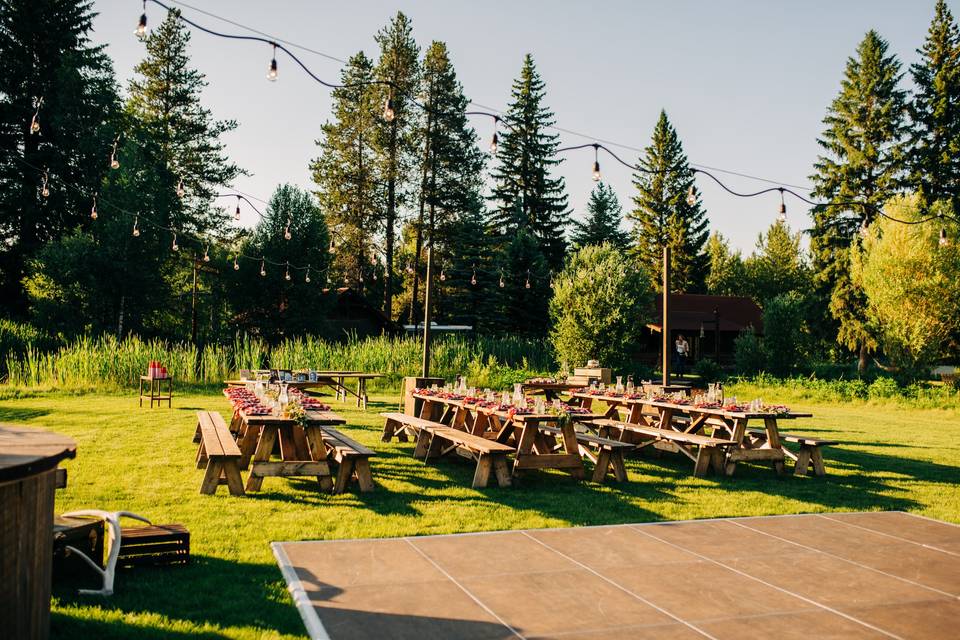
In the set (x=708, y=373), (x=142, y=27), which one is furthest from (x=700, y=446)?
(x=708, y=373)

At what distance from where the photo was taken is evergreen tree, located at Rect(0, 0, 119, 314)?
107 ft

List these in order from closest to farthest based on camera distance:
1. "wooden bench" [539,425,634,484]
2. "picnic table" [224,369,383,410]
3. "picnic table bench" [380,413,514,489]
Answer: "picnic table bench" [380,413,514,489], "wooden bench" [539,425,634,484], "picnic table" [224,369,383,410]

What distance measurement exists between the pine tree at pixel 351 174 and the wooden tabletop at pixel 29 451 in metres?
37.7

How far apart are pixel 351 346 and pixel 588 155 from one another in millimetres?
12722

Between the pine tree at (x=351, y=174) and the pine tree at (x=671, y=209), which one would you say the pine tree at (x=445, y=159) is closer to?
the pine tree at (x=351, y=174)

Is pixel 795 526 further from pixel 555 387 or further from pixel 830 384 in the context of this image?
pixel 830 384

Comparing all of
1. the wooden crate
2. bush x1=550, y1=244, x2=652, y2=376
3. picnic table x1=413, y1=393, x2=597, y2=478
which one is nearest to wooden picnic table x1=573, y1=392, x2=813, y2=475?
picnic table x1=413, y1=393, x2=597, y2=478

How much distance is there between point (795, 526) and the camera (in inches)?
255

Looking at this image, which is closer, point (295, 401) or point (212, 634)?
point (212, 634)

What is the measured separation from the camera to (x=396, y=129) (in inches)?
1625

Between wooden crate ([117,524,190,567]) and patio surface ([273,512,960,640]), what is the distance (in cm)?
67

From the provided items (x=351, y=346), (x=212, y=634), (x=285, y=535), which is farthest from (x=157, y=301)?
(x=212, y=634)

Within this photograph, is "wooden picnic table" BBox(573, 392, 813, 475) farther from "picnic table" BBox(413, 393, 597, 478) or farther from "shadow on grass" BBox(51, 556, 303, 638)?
"shadow on grass" BBox(51, 556, 303, 638)

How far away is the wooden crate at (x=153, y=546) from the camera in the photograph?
4.72 m
